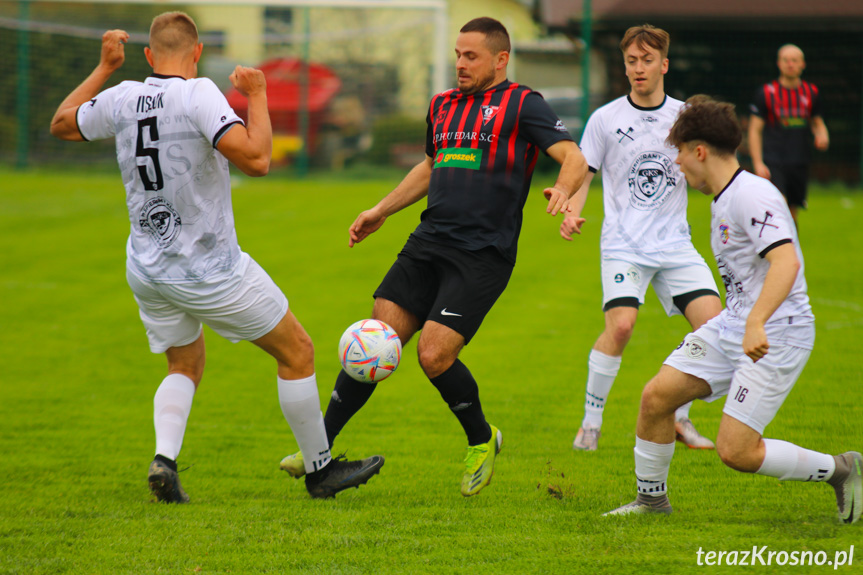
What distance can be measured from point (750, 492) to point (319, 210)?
1269 centimetres

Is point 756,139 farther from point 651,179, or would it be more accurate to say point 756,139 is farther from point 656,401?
point 656,401

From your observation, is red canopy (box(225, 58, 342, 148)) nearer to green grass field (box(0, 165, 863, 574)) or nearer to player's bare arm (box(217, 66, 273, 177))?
green grass field (box(0, 165, 863, 574))

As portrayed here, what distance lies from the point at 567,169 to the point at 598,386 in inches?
69.1

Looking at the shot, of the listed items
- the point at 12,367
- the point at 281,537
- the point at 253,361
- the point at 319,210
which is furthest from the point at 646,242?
the point at 319,210

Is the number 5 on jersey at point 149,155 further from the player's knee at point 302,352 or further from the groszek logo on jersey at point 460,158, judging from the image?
the groszek logo on jersey at point 460,158

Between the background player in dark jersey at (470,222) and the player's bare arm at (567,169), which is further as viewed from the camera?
the background player in dark jersey at (470,222)

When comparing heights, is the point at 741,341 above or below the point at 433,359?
above

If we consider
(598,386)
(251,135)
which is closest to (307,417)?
(251,135)

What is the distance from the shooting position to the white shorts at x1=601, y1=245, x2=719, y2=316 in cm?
554

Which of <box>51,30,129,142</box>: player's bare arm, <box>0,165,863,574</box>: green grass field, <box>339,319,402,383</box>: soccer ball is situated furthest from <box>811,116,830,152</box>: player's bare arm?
<box>51,30,129,142</box>: player's bare arm

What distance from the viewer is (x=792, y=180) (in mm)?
11516

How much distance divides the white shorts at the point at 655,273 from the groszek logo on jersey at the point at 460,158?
139 cm

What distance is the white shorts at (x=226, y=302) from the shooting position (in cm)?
439

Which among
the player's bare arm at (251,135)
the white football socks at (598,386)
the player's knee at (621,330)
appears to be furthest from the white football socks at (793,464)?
the player's bare arm at (251,135)
